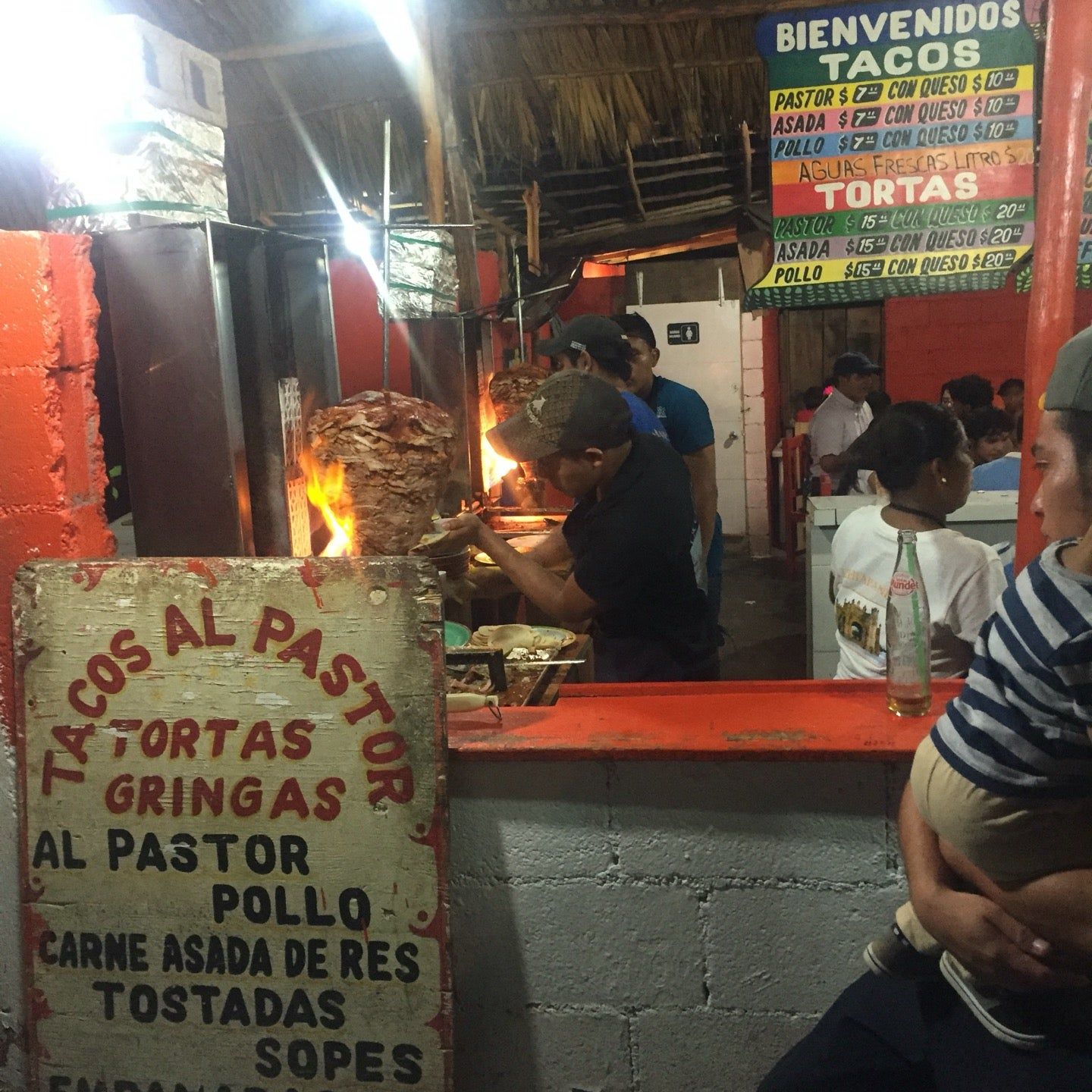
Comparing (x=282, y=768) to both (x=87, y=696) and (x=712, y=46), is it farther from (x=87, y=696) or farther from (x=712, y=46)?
(x=712, y=46)

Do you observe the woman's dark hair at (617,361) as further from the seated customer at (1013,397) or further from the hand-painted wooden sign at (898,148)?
the seated customer at (1013,397)

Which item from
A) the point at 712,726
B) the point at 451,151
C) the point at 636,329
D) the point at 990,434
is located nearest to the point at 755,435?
the point at 990,434

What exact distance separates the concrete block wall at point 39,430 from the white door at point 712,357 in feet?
32.9

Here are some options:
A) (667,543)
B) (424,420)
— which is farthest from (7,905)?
(667,543)

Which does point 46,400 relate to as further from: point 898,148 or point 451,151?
point 898,148

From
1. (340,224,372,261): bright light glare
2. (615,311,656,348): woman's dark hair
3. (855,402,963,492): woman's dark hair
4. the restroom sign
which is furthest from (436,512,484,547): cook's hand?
the restroom sign

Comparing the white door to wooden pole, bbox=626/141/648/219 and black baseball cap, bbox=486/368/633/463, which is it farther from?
black baseball cap, bbox=486/368/633/463

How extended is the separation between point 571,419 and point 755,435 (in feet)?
30.9

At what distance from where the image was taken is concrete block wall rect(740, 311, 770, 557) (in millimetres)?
12156

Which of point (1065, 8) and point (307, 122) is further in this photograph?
point (307, 122)

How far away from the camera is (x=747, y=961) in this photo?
2256 millimetres

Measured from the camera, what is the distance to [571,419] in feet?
11.2

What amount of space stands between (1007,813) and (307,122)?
782cm

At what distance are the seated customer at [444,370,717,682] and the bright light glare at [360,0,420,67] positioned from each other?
3367 millimetres
